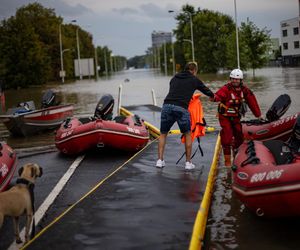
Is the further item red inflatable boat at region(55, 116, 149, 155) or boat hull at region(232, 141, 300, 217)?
red inflatable boat at region(55, 116, 149, 155)

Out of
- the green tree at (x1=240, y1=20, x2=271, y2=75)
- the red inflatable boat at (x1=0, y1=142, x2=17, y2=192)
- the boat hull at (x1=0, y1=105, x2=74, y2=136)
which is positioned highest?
the green tree at (x1=240, y1=20, x2=271, y2=75)

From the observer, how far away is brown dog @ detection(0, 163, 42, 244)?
17.5ft

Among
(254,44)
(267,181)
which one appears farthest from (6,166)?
(254,44)

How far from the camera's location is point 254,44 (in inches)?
2183

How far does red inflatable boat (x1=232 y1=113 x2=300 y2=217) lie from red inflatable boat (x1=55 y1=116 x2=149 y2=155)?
14.5 ft

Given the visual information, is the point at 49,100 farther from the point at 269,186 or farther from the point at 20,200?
the point at 269,186

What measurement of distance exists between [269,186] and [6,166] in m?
4.37

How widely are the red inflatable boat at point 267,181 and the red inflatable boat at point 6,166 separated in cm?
353

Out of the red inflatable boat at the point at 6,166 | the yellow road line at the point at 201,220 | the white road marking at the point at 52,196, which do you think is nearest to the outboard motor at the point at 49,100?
the white road marking at the point at 52,196

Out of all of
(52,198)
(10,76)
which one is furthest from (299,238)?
(10,76)

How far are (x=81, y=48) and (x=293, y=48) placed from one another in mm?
44258

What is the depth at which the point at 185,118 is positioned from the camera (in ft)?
26.7

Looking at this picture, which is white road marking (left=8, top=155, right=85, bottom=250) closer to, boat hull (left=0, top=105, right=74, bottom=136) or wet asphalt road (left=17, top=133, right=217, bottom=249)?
wet asphalt road (left=17, top=133, right=217, bottom=249)

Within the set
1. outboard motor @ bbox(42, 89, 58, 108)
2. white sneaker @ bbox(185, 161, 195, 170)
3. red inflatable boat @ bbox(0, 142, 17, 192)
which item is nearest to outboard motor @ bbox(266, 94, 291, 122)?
white sneaker @ bbox(185, 161, 195, 170)
